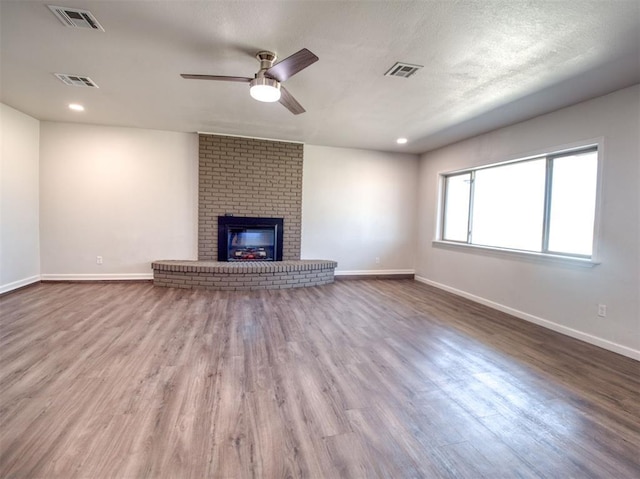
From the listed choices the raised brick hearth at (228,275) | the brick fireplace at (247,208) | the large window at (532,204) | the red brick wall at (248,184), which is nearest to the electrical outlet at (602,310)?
the large window at (532,204)

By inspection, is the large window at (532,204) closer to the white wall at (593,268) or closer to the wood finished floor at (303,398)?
the white wall at (593,268)

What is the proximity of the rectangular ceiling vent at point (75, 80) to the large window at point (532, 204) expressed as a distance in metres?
5.23

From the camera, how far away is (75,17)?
2061mm

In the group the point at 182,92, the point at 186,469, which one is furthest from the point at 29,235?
the point at 186,469

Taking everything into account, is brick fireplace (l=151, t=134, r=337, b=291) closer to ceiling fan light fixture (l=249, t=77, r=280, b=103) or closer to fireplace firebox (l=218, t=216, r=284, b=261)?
fireplace firebox (l=218, t=216, r=284, b=261)

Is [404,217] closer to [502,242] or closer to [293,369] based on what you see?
[502,242]

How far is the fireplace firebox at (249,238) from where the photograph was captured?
5223 mm

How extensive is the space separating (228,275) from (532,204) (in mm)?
4461

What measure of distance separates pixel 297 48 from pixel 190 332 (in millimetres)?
2812

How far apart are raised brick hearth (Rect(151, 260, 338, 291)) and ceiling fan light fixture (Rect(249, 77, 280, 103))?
2927 millimetres

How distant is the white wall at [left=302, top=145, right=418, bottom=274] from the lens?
571cm

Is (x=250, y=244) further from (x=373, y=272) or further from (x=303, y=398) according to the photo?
(x=303, y=398)

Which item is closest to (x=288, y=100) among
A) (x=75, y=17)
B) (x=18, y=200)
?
(x=75, y=17)

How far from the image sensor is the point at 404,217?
6.18 m
